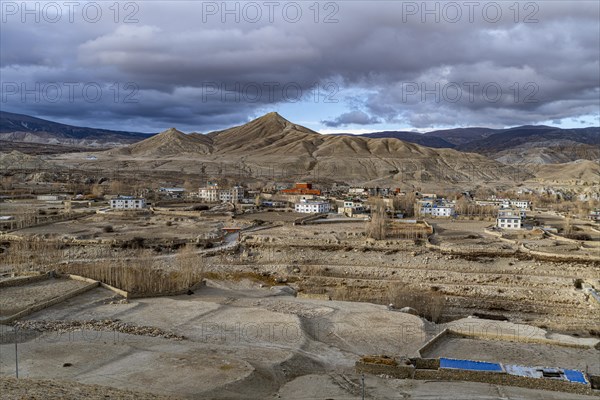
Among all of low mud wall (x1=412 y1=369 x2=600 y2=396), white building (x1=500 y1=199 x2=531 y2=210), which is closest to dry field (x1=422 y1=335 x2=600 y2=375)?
low mud wall (x1=412 y1=369 x2=600 y2=396)

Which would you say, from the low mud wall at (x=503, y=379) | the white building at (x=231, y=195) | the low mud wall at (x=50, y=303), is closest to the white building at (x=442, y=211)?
the white building at (x=231, y=195)

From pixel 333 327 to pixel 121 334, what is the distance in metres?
8.05

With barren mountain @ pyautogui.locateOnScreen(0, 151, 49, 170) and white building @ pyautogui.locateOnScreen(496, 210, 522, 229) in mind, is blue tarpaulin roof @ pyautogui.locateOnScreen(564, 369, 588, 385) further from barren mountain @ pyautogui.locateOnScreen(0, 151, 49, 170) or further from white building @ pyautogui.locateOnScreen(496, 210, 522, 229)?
barren mountain @ pyautogui.locateOnScreen(0, 151, 49, 170)

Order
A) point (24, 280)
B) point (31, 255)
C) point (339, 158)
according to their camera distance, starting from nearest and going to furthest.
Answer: point (24, 280)
point (31, 255)
point (339, 158)

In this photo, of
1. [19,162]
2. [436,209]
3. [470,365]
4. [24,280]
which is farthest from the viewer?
[19,162]

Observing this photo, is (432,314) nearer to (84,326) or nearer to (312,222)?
(84,326)

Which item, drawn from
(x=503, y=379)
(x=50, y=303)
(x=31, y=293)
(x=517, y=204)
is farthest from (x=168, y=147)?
(x=503, y=379)

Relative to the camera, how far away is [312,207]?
65062 mm

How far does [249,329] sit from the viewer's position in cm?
2159

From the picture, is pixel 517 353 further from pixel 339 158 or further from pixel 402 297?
pixel 339 158

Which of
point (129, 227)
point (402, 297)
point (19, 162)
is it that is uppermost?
point (19, 162)

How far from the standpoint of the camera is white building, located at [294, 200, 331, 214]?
64.8m

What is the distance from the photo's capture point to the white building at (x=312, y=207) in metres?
64.8

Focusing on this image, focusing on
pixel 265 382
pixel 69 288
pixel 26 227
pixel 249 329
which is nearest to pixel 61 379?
pixel 265 382
